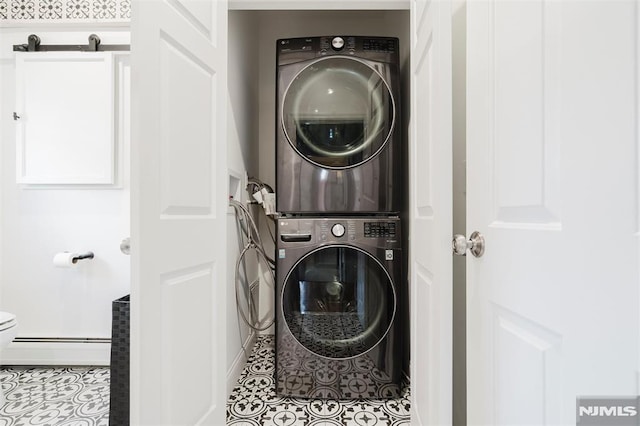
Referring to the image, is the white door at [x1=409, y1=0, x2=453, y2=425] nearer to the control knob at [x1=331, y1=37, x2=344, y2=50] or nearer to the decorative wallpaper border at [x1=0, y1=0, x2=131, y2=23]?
the control knob at [x1=331, y1=37, x2=344, y2=50]

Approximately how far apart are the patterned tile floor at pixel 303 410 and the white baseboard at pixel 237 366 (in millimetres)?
45

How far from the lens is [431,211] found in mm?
945

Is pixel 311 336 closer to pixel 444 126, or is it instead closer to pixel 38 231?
pixel 444 126

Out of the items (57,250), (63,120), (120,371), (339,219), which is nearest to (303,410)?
(120,371)

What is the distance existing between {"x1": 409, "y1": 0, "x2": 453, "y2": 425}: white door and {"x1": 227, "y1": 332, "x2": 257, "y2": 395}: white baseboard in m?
0.91

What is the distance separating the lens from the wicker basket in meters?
1.22

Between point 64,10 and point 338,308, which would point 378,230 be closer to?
point 338,308

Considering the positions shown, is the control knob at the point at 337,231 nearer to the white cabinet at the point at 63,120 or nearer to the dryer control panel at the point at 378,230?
the dryer control panel at the point at 378,230

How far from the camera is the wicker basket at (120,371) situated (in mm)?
1221

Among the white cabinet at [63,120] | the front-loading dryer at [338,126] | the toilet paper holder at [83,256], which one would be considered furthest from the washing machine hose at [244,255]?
the toilet paper holder at [83,256]

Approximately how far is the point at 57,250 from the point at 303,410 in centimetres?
178

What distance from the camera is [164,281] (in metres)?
0.93

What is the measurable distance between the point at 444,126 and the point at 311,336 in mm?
1207
